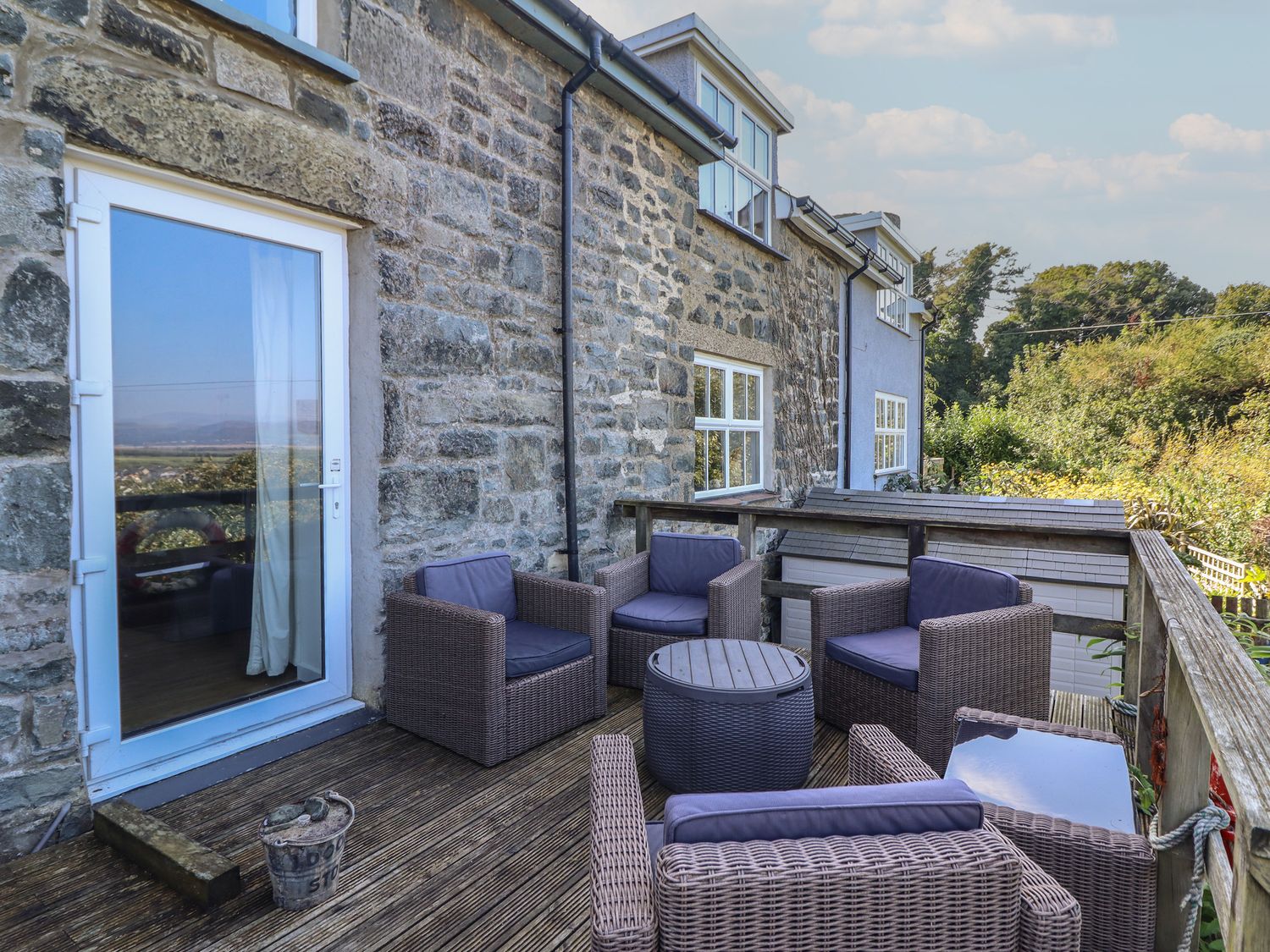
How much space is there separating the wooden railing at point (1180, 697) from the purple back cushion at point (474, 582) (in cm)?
163

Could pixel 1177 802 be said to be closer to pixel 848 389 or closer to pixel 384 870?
pixel 384 870

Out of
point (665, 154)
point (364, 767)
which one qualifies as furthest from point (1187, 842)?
point (665, 154)

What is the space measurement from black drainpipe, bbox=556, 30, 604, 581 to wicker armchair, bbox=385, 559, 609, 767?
1001 millimetres

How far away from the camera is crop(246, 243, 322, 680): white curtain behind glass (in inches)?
117

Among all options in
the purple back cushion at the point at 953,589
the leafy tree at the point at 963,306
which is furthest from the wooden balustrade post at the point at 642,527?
the leafy tree at the point at 963,306

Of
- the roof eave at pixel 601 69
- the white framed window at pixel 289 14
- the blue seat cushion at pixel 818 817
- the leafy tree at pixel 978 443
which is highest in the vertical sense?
the roof eave at pixel 601 69

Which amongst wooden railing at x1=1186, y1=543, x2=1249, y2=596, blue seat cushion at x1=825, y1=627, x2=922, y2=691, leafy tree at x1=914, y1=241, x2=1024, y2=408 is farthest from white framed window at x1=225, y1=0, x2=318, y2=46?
leafy tree at x1=914, y1=241, x2=1024, y2=408

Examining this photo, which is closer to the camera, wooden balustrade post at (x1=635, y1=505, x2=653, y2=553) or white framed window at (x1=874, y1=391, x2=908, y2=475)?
wooden balustrade post at (x1=635, y1=505, x2=653, y2=553)

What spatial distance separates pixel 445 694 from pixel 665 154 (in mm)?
4453

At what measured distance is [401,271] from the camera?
3340mm

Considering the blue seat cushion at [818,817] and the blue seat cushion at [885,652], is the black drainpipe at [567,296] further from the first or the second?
the blue seat cushion at [818,817]

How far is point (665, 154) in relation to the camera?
5480 millimetres

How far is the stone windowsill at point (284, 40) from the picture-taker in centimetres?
255

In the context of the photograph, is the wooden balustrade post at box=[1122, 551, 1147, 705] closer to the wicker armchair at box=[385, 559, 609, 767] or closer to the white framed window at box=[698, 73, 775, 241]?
the wicker armchair at box=[385, 559, 609, 767]
